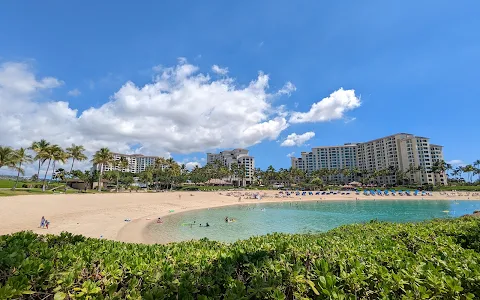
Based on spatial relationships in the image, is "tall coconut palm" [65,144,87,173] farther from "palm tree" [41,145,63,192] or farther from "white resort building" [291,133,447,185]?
"white resort building" [291,133,447,185]

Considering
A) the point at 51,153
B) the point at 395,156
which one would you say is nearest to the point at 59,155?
the point at 51,153

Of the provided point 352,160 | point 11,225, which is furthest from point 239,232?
point 352,160

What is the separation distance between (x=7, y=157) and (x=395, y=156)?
15489 cm

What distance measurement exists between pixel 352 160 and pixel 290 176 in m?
62.9

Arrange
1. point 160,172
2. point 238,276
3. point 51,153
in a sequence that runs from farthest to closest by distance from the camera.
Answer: point 160,172 → point 51,153 → point 238,276

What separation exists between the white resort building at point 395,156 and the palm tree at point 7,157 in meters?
146

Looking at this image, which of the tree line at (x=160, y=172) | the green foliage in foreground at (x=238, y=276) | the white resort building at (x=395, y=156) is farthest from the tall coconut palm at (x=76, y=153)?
the white resort building at (x=395, y=156)

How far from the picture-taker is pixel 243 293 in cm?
262

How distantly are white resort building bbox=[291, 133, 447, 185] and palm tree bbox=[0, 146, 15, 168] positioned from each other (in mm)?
145593

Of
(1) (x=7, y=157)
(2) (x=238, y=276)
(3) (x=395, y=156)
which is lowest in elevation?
(2) (x=238, y=276)

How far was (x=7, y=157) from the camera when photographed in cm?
4931

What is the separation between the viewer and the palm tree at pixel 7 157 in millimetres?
48562

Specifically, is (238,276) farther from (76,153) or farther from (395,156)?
(395,156)

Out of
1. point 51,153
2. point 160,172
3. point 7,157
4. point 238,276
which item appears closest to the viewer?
point 238,276
